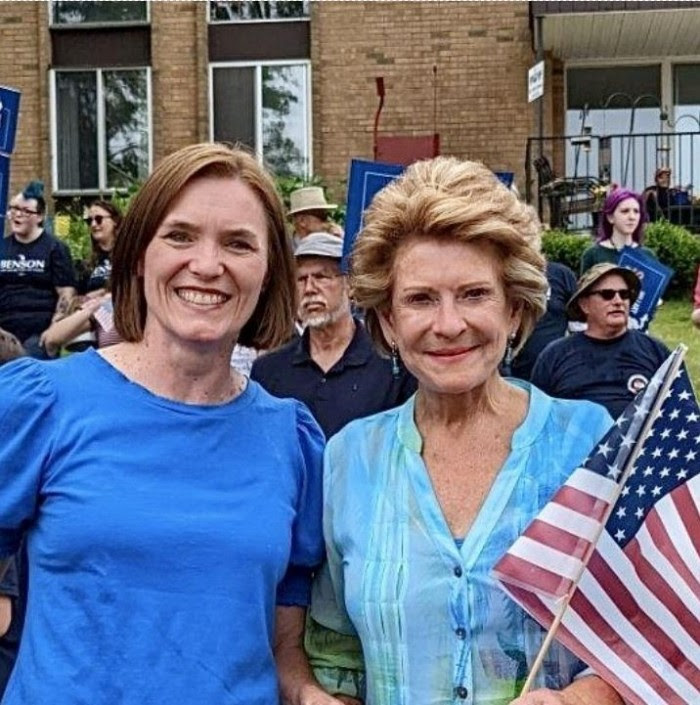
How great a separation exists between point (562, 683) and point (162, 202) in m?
1.22

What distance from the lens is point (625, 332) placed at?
7133 mm

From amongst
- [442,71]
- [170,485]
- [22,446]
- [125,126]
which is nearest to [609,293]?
[170,485]

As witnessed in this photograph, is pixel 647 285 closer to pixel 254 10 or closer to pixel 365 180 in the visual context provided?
pixel 365 180

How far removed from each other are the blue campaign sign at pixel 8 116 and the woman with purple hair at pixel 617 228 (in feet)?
12.0

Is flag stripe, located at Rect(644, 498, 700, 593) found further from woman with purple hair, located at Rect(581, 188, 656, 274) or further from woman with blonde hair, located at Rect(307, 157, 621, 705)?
woman with purple hair, located at Rect(581, 188, 656, 274)

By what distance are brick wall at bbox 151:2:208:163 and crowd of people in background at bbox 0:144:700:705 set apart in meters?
15.8

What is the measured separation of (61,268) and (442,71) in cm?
915

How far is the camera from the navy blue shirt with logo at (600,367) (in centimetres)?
688

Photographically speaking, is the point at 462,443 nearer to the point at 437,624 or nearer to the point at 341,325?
the point at 437,624

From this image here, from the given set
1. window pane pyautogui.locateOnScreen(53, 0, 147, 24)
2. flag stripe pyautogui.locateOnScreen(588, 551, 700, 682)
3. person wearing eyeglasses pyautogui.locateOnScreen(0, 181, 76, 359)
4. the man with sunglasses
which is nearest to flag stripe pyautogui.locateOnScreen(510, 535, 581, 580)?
flag stripe pyautogui.locateOnScreen(588, 551, 700, 682)

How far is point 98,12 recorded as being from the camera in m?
18.5

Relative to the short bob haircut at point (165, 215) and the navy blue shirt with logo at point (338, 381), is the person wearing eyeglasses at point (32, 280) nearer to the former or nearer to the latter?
the navy blue shirt with logo at point (338, 381)

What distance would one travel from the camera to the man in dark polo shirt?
5.48 m

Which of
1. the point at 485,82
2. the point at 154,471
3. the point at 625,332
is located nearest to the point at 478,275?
the point at 154,471
